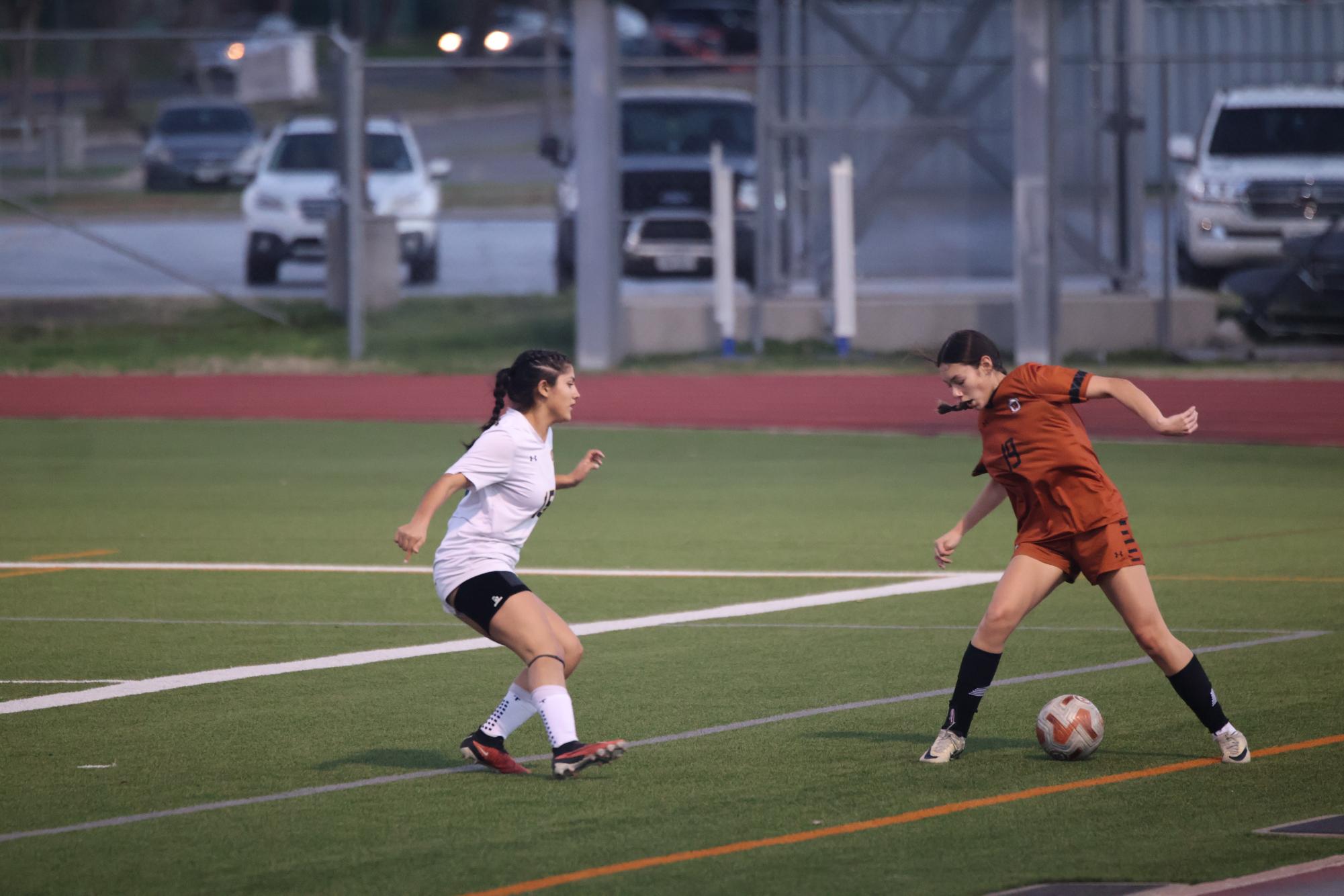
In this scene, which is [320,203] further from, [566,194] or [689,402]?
[689,402]

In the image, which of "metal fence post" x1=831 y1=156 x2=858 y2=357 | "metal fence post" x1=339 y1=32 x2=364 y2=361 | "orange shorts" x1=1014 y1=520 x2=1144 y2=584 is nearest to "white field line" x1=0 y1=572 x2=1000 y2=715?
"orange shorts" x1=1014 y1=520 x2=1144 y2=584

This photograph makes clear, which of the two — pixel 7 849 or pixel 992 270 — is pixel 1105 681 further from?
pixel 992 270

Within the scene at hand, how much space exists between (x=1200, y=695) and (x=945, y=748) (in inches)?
35.8

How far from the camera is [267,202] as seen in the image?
84.9ft

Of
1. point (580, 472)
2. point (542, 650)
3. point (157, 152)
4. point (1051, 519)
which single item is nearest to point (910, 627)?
point (1051, 519)

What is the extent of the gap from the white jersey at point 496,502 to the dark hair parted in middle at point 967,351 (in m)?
1.45

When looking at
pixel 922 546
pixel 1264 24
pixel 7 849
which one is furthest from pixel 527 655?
pixel 1264 24

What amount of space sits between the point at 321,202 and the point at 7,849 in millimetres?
20072

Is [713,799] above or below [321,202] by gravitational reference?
below

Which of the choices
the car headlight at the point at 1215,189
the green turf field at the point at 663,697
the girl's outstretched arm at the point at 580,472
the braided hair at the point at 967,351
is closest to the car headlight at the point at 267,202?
the green turf field at the point at 663,697

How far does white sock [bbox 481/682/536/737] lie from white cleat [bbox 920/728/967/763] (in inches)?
55.7

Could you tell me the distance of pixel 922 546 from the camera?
41.2 feet

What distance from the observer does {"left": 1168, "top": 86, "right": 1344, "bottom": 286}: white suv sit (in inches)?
917

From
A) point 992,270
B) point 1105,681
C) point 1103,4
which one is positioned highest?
point 1103,4
